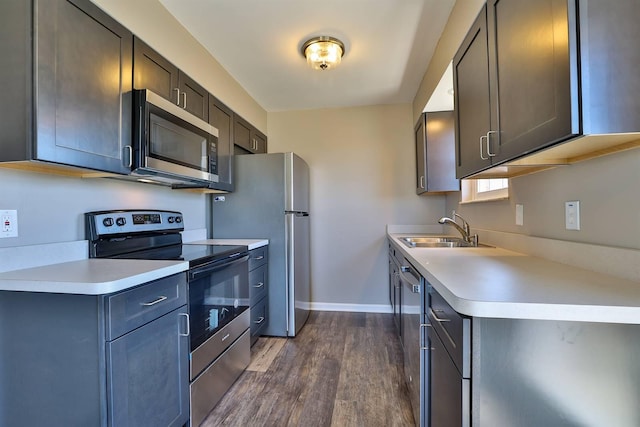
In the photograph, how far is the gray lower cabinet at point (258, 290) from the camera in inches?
94.7

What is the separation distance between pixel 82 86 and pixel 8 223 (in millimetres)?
646

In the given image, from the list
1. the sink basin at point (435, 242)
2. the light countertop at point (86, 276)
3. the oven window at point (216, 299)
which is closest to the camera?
the light countertop at point (86, 276)

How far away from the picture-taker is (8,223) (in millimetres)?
1217

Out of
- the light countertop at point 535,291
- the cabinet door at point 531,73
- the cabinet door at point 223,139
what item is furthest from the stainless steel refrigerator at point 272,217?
the cabinet door at point 531,73

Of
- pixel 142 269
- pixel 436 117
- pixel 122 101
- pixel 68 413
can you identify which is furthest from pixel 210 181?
pixel 436 117

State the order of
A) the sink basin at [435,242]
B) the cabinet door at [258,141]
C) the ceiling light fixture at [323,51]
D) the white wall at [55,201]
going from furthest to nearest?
the cabinet door at [258,141] < the sink basin at [435,242] < the ceiling light fixture at [323,51] < the white wall at [55,201]

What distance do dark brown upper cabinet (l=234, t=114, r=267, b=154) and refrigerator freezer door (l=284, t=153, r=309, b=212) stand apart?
516mm

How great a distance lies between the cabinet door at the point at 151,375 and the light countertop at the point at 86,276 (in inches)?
8.4

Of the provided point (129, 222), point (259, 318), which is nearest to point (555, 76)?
point (129, 222)

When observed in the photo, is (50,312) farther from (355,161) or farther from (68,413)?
(355,161)

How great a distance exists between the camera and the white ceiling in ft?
6.09

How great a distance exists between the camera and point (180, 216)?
224 cm

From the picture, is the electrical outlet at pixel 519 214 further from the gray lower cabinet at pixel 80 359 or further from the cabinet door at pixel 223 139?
the cabinet door at pixel 223 139

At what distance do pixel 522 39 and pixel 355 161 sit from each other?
2.49 meters
